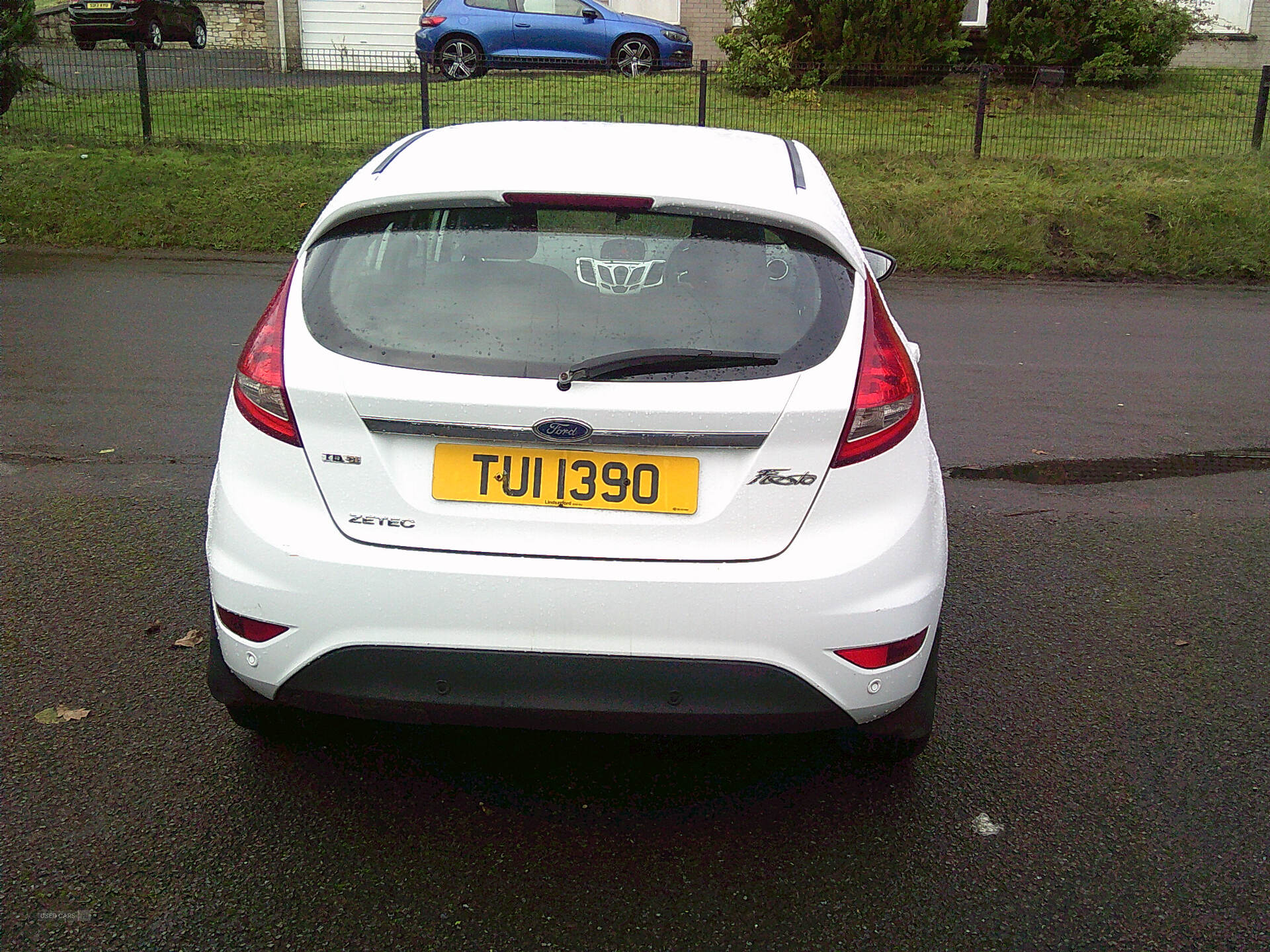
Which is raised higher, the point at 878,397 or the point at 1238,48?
the point at 1238,48

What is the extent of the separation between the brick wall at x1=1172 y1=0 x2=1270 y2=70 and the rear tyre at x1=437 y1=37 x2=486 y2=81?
13454 mm

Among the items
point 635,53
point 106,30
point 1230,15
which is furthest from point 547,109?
point 106,30

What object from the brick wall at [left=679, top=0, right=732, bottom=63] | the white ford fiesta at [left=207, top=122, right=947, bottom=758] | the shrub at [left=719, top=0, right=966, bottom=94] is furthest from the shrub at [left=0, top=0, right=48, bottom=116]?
the white ford fiesta at [left=207, top=122, right=947, bottom=758]

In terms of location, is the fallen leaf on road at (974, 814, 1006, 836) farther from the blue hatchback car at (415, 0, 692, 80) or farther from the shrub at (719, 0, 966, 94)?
the blue hatchback car at (415, 0, 692, 80)

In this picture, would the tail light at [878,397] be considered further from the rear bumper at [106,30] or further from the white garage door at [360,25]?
the rear bumper at [106,30]

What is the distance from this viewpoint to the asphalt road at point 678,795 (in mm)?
2801

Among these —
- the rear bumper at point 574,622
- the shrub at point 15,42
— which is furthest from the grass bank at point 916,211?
the rear bumper at point 574,622

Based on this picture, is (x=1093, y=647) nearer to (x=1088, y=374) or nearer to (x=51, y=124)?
(x=1088, y=374)

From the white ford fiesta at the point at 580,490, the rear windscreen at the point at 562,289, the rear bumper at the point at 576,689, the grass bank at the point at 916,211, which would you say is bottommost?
the grass bank at the point at 916,211

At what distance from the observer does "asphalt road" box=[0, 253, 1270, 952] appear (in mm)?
2801

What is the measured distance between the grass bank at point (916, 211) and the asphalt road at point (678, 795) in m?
7.59

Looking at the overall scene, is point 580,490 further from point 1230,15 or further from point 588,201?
point 1230,15

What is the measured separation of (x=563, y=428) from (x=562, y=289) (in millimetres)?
428

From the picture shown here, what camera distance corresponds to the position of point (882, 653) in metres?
2.94
